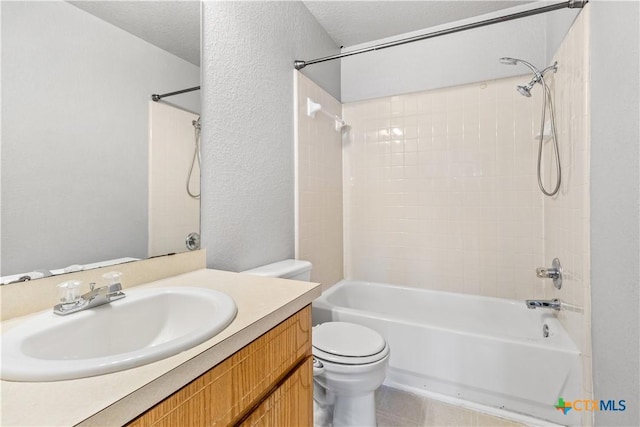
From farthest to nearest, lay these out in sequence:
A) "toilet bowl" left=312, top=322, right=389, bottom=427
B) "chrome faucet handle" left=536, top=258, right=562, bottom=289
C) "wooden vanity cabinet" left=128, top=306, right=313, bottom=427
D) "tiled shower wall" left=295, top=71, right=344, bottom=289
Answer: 1. "tiled shower wall" left=295, top=71, right=344, bottom=289
2. "chrome faucet handle" left=536, top=258, right=562, bottom=289
3. "toilet bowl" left=312, top=322, right=389, bottom=427
4. "wooden vanity cabinet" left=128, top=306, right=313, bottom=427

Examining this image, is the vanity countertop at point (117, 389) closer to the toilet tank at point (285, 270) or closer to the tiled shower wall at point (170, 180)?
the tiled shower wall at point (170, 180)

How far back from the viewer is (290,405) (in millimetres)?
747

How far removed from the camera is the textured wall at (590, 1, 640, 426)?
3.01 ft

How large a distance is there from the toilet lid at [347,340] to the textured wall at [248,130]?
480 millimetres

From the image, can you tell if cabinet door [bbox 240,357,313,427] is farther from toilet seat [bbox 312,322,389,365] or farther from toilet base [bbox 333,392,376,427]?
toilet base [bbox 333,392,376,427]

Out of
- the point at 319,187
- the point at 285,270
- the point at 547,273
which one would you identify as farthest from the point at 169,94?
the point at 547,273

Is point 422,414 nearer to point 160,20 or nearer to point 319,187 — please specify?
point 319,187

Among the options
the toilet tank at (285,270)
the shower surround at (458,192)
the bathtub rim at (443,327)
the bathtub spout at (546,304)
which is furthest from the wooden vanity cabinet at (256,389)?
the bathtub spout at (546,304)

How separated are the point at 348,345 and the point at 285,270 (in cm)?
46

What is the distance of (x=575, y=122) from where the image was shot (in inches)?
54.8

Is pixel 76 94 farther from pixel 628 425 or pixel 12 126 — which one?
pixel 628 425

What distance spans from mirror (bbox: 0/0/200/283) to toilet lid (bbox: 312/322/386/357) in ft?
2.54

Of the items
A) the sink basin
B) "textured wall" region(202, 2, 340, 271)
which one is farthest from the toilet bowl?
the sink basin

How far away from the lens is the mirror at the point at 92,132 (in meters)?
0.69
